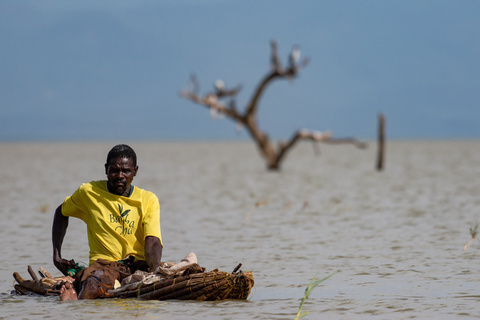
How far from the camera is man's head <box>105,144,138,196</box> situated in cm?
690

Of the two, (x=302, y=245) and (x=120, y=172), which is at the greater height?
(x=120, y=172)

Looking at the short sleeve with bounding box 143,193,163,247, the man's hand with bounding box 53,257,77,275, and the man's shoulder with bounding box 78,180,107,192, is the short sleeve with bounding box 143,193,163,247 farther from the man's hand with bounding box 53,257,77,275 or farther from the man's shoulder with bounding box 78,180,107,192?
the man's hand with bounding box 53,257,77,275

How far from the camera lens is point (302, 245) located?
36.6ft

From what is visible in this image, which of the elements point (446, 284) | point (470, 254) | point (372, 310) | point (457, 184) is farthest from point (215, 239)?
point (457, 184)

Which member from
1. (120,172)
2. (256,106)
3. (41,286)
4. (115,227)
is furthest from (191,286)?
(256,106)

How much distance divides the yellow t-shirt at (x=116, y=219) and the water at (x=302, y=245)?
17.1 inches

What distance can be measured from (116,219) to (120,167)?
47cm

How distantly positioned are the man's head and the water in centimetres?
99

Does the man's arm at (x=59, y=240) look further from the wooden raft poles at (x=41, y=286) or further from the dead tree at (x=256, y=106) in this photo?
the dead tree at (x=256, y=106)

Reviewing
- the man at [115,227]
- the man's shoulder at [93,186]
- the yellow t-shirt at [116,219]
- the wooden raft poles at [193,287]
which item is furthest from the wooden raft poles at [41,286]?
the man's shoulder at [93,186]

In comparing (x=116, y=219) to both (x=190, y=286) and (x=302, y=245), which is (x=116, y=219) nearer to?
(x=190, y=286)

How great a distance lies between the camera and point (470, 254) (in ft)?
32.9

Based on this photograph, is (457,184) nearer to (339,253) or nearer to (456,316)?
(339,253)

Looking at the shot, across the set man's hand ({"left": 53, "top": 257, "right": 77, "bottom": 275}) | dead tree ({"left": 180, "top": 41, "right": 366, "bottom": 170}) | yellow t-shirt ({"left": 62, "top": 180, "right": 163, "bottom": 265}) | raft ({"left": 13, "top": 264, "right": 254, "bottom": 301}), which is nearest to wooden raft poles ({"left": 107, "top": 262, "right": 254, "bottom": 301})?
raft ({"left": 13, "top": 264, "right": 254, "bottom": 301})
